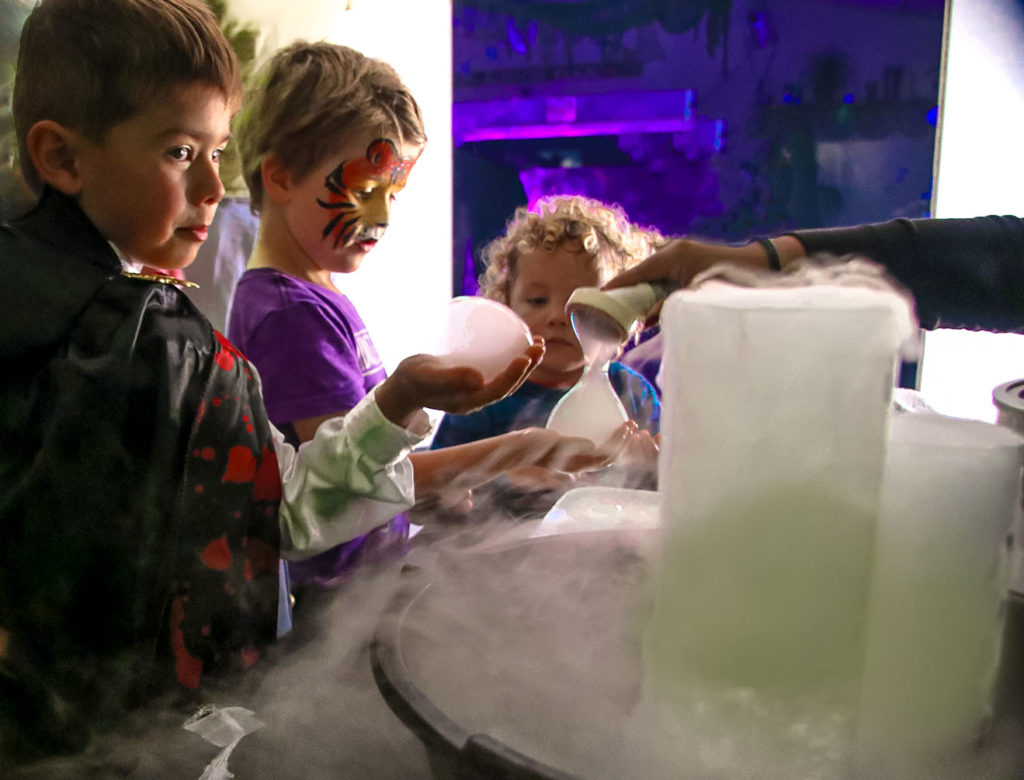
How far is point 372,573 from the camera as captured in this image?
3.01 ft

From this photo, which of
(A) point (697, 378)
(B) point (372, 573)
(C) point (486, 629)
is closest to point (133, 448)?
(B) point (372, 573)

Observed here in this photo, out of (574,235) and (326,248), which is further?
(574,235)

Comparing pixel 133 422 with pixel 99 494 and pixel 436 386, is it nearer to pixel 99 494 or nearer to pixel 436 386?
pixel 99 494

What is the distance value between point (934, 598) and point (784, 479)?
0.33 feet

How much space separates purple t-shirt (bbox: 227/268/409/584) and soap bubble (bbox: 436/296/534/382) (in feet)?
0.86

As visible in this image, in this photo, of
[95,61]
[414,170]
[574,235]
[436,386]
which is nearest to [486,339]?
[436,386]

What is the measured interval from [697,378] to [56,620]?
698mm

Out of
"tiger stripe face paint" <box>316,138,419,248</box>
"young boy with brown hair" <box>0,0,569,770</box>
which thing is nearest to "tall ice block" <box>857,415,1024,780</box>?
"young boy with brown hair" <box>0,0,569,770</box>

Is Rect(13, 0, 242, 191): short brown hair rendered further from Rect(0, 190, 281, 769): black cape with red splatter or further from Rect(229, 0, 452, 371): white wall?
Rect(229, 0, 452, 371): white wall

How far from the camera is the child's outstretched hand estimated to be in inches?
33.0

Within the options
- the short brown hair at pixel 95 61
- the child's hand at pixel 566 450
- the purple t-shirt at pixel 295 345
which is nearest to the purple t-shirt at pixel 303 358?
the purple t-shirt at pixel 295 345

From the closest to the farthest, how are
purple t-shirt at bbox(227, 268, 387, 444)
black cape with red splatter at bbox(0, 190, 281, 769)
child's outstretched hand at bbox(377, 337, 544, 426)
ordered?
black cape with red splatter at bbox(0, 190, 281, 769)
child's outstretched hand at bbox(377, 337, 544, 426)
purple t-shirt at bbox(227, 268, 387, 444)

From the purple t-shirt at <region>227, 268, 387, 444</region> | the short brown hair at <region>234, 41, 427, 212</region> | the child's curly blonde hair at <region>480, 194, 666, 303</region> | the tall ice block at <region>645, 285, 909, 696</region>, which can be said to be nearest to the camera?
the tall ice block at <region>645, 285, 909, 696</region>

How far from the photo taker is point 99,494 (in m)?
0.74
